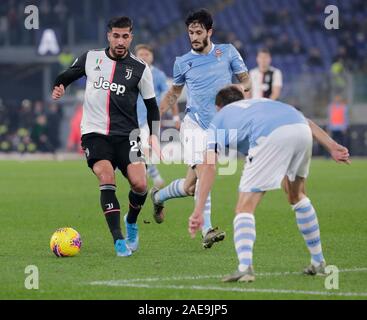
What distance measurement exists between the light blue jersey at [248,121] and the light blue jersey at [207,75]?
3376mm

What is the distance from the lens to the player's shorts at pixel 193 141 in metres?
11.8

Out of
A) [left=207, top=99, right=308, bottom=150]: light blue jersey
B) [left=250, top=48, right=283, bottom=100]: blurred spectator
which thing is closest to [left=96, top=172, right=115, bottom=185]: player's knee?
[left=207, top=99, right=308, bottom=150]: light blue jersey

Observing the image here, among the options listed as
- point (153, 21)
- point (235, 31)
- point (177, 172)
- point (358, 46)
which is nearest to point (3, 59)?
point (153, 21)

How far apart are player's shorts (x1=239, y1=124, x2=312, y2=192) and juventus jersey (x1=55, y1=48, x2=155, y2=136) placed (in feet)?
8.17

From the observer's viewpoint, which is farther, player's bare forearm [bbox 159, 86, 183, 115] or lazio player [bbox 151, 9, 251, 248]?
player's bare forearm [bbox 159, 86, 183, 115]

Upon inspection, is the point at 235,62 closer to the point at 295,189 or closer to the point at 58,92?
the point at 58,92

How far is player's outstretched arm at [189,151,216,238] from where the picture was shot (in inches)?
323

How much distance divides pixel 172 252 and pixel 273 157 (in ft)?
8.74

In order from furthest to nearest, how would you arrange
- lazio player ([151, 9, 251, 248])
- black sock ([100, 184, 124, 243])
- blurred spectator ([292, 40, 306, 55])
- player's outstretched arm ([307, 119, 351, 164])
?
blurred spectator ([292, 40, 306, 55]), lazio player ([151, 9, 251, 248]), black sock ([100, 184, 124, 243]), player's outstretched arm ([307, 119, 351, 164])

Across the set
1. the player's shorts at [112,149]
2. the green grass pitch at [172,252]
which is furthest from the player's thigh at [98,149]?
the green grass pitch at [172,252]

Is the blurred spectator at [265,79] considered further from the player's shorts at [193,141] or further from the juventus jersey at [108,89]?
the juventus jersey at [108,89]

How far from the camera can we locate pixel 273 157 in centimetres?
847

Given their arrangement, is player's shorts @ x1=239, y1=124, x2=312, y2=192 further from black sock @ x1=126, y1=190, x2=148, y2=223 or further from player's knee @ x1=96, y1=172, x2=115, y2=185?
black sock @ x1=126, y1=190, x2=148, y2=223

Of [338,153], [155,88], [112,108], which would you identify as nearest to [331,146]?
[338,153]
